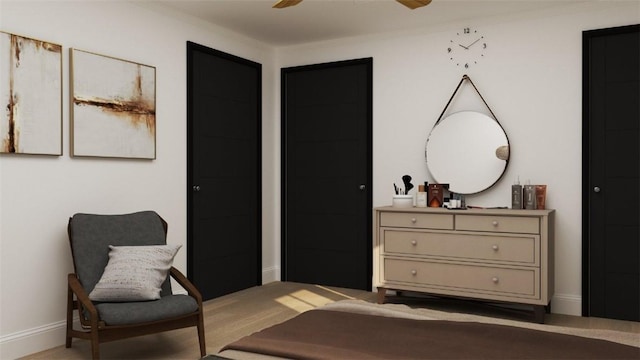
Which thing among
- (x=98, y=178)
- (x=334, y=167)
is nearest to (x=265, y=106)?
(x=334, y=167)

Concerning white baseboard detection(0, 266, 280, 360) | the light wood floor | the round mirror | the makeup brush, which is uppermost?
the round mirror

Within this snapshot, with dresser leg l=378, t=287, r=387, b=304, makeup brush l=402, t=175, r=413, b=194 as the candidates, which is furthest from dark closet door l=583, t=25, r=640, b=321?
dresser leg l=378, t=287, r=387, b=304

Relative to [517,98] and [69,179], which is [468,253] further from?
[69,179]

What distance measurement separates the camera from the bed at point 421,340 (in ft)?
5.64

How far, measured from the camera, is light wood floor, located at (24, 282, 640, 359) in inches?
135

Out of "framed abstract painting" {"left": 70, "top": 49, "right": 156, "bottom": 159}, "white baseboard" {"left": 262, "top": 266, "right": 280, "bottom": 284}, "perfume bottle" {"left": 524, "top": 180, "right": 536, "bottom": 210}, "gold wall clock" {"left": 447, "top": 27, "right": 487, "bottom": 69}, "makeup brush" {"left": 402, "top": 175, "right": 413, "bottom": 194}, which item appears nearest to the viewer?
"framed abstract painting" {"left": 70, "top": 49, "right": 156, "bottom": 159}

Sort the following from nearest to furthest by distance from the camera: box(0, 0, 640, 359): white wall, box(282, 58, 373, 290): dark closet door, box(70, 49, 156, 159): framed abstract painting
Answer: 1. box(0, 0, 640, 359): white wall
2. box(70, 49, 156, 159): framed abstract painting
3. box(282, 58, 373, 290): dark closet door

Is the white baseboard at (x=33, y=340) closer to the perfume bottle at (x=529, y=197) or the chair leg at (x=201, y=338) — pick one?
the chair leg at (x=201, y=338)

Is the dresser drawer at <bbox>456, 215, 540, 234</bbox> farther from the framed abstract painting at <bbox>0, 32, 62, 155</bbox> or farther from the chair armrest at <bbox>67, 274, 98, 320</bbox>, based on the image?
the framed abstract painting at <bbox>0, 32, 62, 155</bbox>

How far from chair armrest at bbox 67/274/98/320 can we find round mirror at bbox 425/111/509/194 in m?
3.00

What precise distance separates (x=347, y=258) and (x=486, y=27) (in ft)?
8.21

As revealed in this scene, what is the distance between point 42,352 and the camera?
343cm

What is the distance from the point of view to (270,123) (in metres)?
5.59

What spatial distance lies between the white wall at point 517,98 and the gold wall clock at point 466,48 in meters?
0.04
